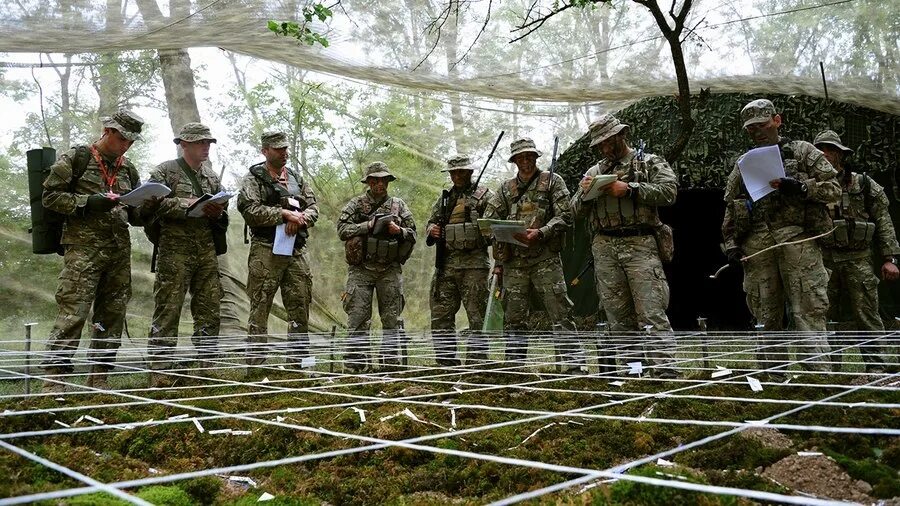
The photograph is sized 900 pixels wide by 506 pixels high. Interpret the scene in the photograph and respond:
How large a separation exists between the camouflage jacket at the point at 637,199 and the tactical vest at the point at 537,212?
469 millimetres

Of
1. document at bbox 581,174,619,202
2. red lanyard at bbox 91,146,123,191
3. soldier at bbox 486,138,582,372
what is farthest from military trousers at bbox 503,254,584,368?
red lanyard at bbox 91,146,123,191

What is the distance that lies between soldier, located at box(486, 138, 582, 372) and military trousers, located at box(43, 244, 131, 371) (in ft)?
7.38

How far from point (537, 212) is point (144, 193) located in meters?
2.31

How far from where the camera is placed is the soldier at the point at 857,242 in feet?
13.7

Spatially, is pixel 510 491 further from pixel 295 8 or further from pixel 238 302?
pixel 238 302

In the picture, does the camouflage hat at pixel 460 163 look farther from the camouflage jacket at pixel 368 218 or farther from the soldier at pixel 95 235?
the soldier at pixel 95 235

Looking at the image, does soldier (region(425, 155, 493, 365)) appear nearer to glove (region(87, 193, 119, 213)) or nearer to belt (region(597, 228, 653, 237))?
belt (region(597, 228, 653, 237))

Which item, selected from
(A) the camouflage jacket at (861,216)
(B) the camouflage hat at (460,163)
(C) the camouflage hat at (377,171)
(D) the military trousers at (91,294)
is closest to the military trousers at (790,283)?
(A) the camouflage jacket at (861,216)

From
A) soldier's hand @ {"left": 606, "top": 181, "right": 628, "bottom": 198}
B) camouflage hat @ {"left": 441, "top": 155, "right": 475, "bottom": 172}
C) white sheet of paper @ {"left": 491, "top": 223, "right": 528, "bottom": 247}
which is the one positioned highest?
camouflage hat @ {"left": 441, "top": 155, "right": 475, "bottom": 172}

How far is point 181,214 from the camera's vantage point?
152 inches

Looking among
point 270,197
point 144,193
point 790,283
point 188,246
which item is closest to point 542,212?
point 790,283

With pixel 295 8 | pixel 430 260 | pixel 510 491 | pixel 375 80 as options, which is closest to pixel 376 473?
pixel 510 491

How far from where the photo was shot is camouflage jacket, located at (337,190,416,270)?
4625 mm

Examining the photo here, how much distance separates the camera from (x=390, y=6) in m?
4.43
